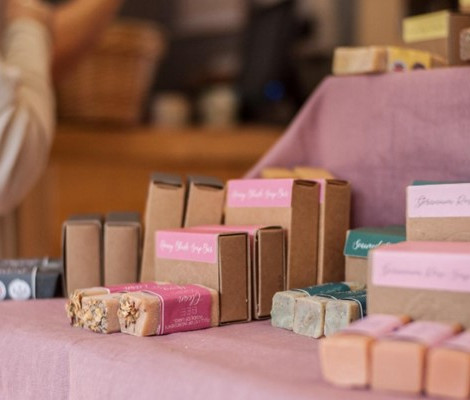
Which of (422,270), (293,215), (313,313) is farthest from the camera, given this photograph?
(293,215)

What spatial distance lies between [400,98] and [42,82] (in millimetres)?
602

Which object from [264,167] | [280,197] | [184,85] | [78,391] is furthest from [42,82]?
[184,85]

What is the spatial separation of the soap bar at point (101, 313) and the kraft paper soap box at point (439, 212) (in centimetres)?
30

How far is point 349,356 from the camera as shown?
57 cm

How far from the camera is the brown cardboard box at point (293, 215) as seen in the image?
0.88 m

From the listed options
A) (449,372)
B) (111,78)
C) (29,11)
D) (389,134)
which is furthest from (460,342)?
(111,78)

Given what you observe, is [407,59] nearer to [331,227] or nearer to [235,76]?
[331,227]

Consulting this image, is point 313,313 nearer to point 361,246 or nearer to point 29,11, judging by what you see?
point 361,246

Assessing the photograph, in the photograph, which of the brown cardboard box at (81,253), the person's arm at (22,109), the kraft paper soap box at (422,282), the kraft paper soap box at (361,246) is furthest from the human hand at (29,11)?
the kraft paper soap box at (422,282)

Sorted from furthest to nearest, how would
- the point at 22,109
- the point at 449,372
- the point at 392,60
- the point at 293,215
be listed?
the point at 22,109 → the point at 392,60 → the point at 293,215 → the point at 449,372

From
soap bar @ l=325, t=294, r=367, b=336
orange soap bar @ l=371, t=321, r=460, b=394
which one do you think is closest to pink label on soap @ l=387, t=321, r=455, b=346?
orange soap bar @ l=371, t=321, r=460, b=394

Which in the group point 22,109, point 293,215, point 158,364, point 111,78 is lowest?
point 158,364

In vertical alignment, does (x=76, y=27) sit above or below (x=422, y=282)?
above

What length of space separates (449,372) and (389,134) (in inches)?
18.8
